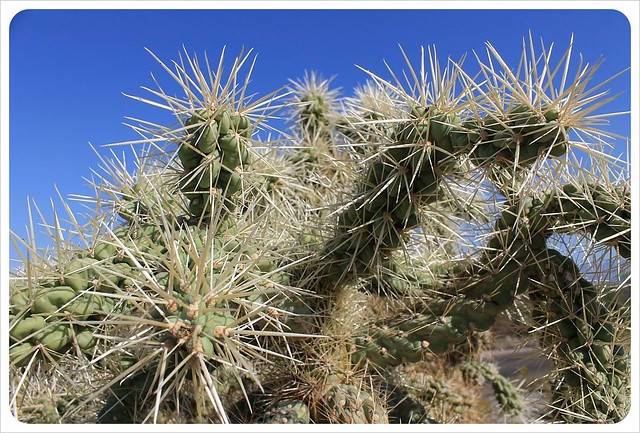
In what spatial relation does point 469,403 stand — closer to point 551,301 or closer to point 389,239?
point 551,301

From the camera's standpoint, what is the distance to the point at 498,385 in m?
3.47

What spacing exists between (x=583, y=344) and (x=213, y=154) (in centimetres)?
136

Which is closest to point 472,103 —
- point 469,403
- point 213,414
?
point 213,414

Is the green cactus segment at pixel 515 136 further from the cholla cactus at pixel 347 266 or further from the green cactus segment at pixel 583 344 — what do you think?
the green cactus segment at pixel 583 344

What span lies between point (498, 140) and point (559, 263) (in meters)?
0.67

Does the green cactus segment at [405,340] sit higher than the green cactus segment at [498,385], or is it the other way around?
the green cactus segment at [405,340]

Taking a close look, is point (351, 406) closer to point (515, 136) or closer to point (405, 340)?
point (405, 340)

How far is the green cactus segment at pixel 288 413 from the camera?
6.14ft

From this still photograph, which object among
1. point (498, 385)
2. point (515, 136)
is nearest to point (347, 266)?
point (515, 136)

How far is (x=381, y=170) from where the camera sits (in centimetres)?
165

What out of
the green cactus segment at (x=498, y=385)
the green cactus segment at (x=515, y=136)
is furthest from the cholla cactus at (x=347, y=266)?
the green cactus segment at (x=498, y=385)

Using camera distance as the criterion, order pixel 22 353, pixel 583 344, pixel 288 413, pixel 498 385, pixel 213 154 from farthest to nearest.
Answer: pixel 498 385 → pixel 288 413 → pixel 583 344 → pixel 213 154 → pixel 22 353

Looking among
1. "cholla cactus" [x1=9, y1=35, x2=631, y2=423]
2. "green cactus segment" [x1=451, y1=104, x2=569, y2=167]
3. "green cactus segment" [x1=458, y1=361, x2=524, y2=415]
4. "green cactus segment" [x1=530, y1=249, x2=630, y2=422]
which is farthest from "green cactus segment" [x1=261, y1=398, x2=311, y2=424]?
"green cactus segment" [x1=458, y1=361, x2=524, y2=415]

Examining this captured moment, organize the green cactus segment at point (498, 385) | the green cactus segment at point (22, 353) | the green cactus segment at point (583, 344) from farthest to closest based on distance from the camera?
the green cactus segment at point (498, 385) → the green cactus segment at point (583, 344) → the green cactus segment at point (22, 353)
